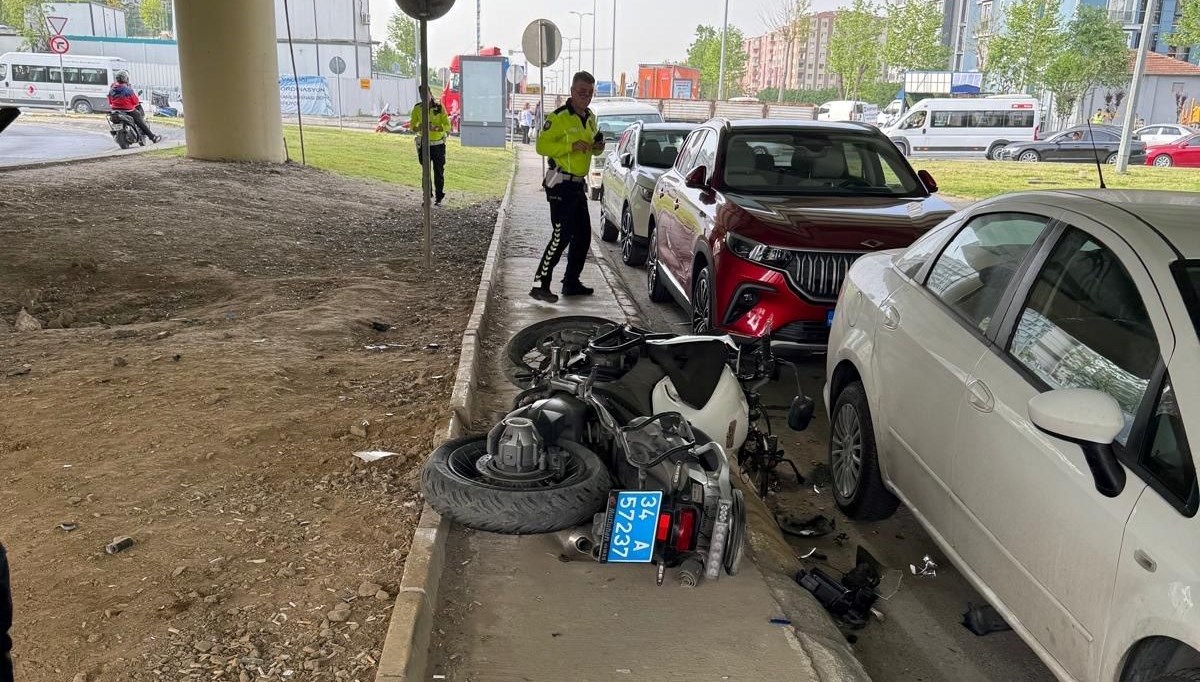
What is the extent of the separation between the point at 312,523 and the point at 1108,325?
3.17m

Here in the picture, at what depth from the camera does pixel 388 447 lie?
502 centimetres

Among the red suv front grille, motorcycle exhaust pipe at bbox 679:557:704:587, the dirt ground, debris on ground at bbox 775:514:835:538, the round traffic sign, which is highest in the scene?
the round traffic sign

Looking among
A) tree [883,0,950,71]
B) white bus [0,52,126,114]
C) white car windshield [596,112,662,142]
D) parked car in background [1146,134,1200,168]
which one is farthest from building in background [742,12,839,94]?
white car windshield [596,112,662,142]

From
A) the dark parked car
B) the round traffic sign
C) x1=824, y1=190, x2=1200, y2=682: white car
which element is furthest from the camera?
the dark parked car

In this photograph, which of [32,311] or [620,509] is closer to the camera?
[620,509]

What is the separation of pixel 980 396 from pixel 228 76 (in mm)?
17827

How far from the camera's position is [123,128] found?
23.2 m

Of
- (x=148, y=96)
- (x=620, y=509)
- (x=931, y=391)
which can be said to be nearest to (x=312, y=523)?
(x=620, y=509)

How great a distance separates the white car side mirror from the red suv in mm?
2754

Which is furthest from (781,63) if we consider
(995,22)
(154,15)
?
(154,15)

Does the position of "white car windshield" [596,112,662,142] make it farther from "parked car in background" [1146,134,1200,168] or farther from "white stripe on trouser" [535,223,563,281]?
"parked car in background" [1146,134,1200,168]

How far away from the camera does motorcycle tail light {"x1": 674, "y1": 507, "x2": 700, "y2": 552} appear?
140 inches

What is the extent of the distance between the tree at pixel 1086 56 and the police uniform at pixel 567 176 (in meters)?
44.0

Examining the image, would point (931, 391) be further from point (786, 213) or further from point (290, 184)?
point (290, 184)
